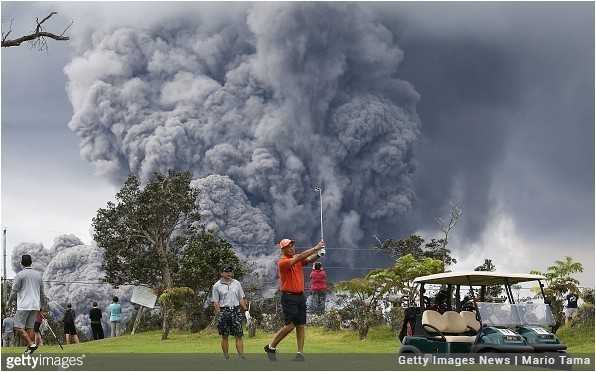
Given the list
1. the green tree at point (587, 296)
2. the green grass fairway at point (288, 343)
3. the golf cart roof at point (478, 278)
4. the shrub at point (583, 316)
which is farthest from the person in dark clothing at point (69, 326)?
the golf cart roof at point (478, 278)

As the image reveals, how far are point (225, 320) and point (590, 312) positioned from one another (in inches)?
521

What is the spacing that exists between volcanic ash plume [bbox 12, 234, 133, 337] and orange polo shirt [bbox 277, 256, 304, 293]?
10731cm

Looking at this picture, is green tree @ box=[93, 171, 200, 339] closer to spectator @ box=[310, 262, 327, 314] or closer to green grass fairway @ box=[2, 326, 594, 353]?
green grass fairway @ box=[2, 326, 594, 353]

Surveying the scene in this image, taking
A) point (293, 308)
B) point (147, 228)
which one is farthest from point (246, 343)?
point (147, 228)

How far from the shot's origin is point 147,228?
5159 centimetres

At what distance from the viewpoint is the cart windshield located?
13688 mm

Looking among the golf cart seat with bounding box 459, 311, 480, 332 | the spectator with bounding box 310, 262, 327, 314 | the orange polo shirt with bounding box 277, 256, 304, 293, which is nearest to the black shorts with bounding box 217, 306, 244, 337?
the orange polo shirt with bounding box 277, 256, 304, 293

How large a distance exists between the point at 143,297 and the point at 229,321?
22773 mm

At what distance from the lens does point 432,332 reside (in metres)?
14.1

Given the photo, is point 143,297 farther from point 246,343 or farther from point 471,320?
point 471,320

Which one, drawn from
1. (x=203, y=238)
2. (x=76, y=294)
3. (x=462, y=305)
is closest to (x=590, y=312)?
(x=462, y=305)

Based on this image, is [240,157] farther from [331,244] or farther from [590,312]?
[590,312]

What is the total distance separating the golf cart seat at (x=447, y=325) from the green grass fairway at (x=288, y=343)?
190 inches

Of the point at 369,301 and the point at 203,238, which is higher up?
the point at 203,238
